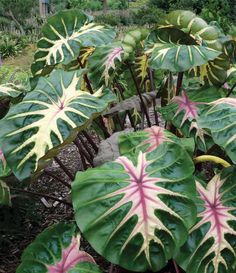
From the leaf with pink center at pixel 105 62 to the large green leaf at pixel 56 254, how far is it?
81cm

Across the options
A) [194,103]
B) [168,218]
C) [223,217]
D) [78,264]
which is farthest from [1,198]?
[194,103]

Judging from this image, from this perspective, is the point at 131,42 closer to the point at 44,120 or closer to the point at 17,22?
the point at 44,120

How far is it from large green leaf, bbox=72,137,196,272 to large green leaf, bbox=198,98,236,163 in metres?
0.15

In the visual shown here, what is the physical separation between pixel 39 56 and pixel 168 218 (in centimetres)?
123

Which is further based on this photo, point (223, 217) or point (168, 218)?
point (223, 217)

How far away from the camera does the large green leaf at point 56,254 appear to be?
4.84ft

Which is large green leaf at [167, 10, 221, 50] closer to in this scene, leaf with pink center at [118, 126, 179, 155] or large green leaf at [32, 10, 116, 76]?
large green leaf at [32, 10, 116, 76]

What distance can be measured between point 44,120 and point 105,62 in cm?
68

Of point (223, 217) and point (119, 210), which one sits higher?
point (119, 210)

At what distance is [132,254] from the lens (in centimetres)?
129

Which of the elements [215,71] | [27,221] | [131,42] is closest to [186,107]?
[215,71]

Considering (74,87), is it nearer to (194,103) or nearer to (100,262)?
(194,103)

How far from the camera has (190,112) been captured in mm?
2012

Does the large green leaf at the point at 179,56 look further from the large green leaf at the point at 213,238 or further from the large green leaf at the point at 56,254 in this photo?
the large green leaf at the point at 56,254
